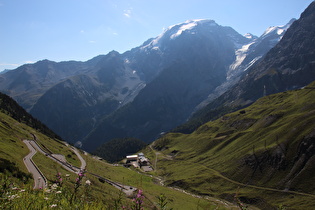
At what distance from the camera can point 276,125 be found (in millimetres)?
139750

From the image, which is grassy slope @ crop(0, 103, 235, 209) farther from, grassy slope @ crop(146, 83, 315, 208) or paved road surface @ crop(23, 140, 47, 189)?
grassy slope @ crop(146, 83, 315, 208)

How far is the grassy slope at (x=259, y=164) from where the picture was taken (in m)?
92.2

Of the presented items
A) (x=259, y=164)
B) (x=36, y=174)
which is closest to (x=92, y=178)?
(x=36, y=174)

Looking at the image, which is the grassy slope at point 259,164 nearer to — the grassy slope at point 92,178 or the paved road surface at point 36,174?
the grassy slope at point 92,178

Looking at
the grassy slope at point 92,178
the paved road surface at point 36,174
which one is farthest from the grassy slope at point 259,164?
the paved road surface at point 36,174

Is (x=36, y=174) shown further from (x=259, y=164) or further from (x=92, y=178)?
(x=259, y=164)

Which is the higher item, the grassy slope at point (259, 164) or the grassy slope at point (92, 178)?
the grassy slope at point (92, 178)

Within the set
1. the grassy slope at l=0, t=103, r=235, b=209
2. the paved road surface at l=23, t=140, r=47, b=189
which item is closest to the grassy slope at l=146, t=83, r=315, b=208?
the grassy slope at l=0, t=103, r=235, b=209

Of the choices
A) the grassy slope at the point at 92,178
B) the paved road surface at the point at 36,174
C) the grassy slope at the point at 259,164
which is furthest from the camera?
the grassy slope at the point at 259,164

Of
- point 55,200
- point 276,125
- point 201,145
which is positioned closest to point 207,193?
point 276,125

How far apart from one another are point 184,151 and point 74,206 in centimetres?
18683

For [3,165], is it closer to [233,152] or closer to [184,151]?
[233,152]

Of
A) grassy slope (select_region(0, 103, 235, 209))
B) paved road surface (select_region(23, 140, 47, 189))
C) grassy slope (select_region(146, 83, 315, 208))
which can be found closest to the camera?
grassy slope (select_region(0, 103, 235, 209))

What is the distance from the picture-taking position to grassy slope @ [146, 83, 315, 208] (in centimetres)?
9221
